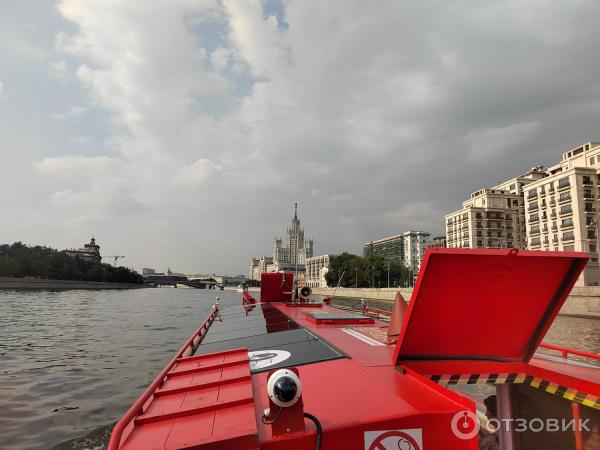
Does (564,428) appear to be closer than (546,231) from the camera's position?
Yes

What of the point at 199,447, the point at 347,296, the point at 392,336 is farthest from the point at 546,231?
the point at 199,447

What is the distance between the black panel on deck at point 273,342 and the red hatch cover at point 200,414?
98cm

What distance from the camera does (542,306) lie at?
5.36m

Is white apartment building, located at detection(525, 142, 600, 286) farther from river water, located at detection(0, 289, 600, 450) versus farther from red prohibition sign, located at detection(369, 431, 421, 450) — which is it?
red prohibition sign, located at detection(369, 431, 421, 450)

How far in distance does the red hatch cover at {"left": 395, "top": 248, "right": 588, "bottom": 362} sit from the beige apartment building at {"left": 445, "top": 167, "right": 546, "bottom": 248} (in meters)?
96.1

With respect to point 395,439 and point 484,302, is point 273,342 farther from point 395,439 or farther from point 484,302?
point 395,439

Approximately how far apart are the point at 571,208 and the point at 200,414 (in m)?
80.7

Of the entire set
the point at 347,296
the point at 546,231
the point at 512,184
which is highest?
the point at 512,184

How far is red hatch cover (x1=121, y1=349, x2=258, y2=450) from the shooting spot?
3.22 meters

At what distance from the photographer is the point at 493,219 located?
9719 centimetres

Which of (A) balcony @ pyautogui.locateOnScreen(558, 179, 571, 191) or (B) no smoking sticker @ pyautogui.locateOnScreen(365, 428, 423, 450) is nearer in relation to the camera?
A: (B) no smoking sticker @ pyautogui.locateOnScreen(365, 428, 423, 450)

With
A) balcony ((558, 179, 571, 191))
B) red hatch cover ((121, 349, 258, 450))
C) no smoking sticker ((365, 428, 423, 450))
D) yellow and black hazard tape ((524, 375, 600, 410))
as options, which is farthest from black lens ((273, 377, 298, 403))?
balcony ((558, 179, 571, 191))

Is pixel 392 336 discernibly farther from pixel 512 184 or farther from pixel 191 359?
pixel 512 184

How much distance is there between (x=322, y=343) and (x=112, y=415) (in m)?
7.58
